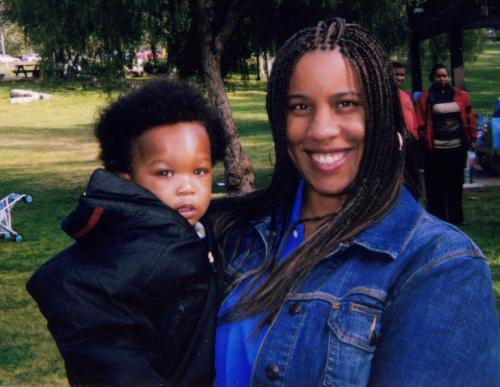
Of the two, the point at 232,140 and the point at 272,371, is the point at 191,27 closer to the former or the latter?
the point at 232,140

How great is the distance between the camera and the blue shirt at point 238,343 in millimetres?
1818

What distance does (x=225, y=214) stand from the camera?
2.33m

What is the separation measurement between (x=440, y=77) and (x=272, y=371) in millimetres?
7413

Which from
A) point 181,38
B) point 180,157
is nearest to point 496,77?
point 181,38

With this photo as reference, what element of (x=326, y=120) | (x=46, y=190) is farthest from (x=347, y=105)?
(x=46, y=190)

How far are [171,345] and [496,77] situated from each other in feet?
134

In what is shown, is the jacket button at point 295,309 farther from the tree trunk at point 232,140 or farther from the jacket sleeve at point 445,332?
the tree trunk at point 232,140

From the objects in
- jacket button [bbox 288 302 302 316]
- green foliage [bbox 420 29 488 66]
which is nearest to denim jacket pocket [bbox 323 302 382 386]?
jacket button [bbox 288 302 302 316]

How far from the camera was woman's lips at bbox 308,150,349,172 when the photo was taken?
6.30 feet

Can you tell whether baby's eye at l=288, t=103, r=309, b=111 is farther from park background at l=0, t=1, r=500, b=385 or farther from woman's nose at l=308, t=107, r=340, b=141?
park background at l=0, t=1, r=500, b=385

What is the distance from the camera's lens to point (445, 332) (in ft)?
4.96

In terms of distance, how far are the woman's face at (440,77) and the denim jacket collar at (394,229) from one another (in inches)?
278

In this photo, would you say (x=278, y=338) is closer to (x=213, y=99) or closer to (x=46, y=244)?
(x=46, y=244)

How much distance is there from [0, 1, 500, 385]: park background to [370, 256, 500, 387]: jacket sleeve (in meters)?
1.71
